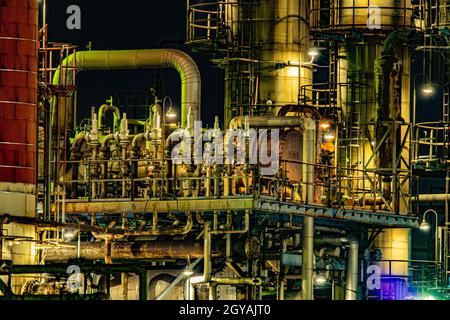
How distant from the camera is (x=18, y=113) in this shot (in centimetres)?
6156

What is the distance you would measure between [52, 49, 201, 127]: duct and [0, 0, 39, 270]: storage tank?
10.5 metres

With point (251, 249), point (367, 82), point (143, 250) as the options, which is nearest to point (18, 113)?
point (143, 250)

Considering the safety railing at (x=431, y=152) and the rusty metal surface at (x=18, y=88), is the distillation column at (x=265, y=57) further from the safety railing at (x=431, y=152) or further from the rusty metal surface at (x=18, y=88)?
the rusty metal surface at (x=18, y=88)

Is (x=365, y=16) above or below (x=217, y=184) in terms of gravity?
above

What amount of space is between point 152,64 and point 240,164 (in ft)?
39.1

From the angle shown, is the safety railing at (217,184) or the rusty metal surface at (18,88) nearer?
the rusty metal surface at (18,88)

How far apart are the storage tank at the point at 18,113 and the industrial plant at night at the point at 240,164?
41 millimetres

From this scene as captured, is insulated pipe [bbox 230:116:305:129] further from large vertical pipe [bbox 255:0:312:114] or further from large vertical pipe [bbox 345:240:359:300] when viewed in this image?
large vertical pipe [bbox 345:240:359:300]

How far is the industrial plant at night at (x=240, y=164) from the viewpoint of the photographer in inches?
2438

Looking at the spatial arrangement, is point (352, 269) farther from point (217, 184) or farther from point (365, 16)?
point (365, 16)
